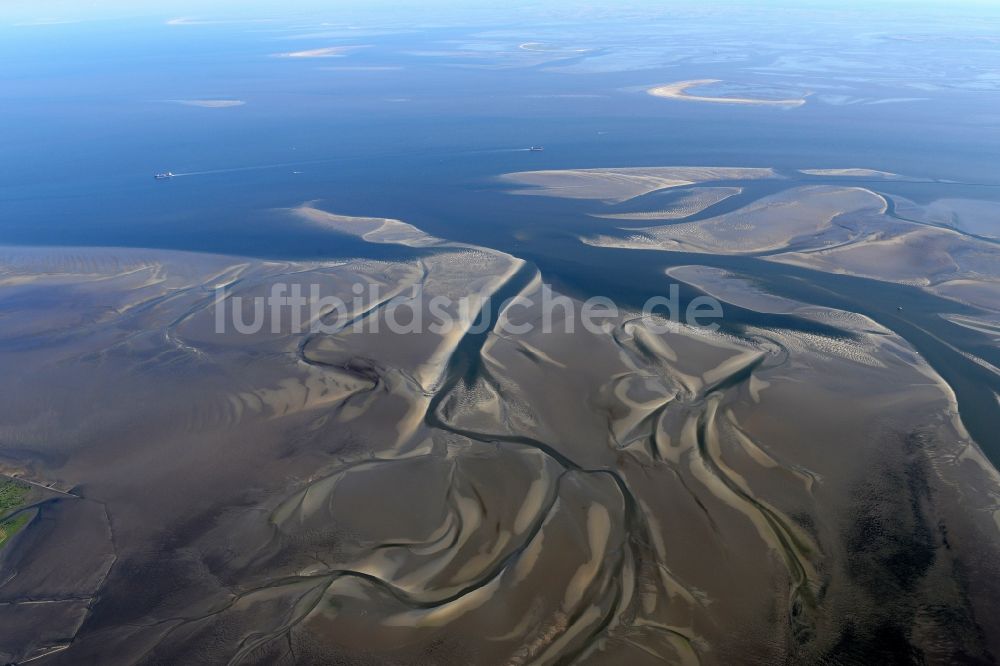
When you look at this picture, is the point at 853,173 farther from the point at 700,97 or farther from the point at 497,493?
the point at 497,493

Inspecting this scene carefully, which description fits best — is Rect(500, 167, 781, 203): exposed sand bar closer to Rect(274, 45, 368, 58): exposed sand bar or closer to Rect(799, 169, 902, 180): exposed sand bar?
Rect(799, 169, 902, 180): exposed sand bar

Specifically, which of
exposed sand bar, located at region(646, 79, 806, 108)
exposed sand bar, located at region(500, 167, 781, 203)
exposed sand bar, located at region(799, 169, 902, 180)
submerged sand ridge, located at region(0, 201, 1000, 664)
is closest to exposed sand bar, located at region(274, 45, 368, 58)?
exposed sand bar, located at region(646, 79, 806, 108)

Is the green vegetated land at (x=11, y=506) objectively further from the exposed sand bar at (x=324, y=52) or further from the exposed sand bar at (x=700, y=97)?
the exposed sand bar at (x=324, y=52)

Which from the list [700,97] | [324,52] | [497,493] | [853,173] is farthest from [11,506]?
[324,52]

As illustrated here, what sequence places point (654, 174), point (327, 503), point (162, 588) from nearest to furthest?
point (162, 588) → point (327, 503) → point (654, 174)

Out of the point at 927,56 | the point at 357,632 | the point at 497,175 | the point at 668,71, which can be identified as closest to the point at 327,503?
the point at 357,632

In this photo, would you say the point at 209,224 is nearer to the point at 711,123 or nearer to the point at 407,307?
the point at 407,307

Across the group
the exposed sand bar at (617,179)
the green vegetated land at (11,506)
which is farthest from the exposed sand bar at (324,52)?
the green vegetated land at (11,506)

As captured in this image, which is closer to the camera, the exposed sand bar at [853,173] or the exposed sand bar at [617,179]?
the exposed sand bar at [617,179]
